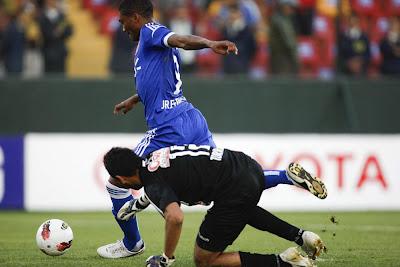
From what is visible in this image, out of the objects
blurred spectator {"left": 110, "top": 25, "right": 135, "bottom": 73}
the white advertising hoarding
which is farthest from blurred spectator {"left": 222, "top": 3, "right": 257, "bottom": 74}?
the white advertising hoarding

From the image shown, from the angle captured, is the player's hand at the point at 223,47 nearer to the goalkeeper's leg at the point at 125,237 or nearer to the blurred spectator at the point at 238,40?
the goalkeeper's leg at the point at 125,237

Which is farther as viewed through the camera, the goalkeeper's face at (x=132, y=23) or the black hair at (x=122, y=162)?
the goalkeeper's face at (x=132, y=23)

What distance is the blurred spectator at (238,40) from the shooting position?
16.5 m

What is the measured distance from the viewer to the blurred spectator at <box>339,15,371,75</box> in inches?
643

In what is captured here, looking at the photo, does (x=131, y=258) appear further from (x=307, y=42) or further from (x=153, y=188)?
(x=307, y=42)

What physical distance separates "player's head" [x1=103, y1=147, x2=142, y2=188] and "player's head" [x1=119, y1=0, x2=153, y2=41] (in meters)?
1.41

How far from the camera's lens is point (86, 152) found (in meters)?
14.9

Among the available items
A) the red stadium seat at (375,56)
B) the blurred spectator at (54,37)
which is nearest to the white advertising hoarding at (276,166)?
the blurred spectator at (54,37)

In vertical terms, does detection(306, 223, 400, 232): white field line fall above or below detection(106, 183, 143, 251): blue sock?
below

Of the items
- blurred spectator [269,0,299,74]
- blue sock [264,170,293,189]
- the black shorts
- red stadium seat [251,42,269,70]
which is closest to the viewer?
the black shorts

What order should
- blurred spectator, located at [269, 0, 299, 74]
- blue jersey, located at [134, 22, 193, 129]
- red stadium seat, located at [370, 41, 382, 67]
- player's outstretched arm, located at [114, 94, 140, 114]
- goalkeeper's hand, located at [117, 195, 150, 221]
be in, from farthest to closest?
red stadium seat, located at [370, 41, 382, 67]
blurred spectator, located at [269, 0, 299, 74]
player's outstretched arm, located at [114, 94, 140, 114]
blue jersey, located at [134, 22, 193, 129]
goalkeeper's hand, located at [117, 195, 150, 221]

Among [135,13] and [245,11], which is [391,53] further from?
[135,13]

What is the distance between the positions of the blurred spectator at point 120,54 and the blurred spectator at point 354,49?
3.80m

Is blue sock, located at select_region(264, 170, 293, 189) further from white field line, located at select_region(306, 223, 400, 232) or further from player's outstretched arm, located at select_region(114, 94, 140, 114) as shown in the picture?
white field line, located at select_region(306, 223, 400, 232)
